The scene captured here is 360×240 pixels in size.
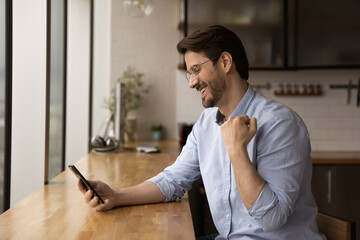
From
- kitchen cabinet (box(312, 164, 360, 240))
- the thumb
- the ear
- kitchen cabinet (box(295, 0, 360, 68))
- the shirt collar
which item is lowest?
kitchen cabinet (box(312, 164, 360, 240))

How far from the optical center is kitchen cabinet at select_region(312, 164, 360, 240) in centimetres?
335


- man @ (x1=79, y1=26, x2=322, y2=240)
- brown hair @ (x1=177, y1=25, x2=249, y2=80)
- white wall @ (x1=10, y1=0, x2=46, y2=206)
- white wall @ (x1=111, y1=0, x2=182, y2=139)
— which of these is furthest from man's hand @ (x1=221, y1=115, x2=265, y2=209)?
white wall @ (x1=111, y1=0, x2=182, y2=139)

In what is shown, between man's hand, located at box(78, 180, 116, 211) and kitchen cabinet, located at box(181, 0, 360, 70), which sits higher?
kitchen cabinet, located at box(181, 0, 360, 70)

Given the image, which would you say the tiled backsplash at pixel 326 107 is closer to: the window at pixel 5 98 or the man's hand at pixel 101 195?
the window at pixel 5 98

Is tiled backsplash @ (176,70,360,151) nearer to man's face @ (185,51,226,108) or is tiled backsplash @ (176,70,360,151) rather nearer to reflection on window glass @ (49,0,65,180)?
reflection on window glass @ (49,0,65,180)

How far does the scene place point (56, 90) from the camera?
3160 millimetres

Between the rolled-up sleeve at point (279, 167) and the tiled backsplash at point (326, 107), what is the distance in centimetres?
271

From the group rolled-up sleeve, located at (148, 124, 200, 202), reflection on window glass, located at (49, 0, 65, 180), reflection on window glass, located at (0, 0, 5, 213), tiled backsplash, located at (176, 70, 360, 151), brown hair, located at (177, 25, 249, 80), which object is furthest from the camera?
tiled backsplash, located at (176, 70, 360, 151)

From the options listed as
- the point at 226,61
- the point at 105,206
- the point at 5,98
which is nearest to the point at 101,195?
the point at 105,206

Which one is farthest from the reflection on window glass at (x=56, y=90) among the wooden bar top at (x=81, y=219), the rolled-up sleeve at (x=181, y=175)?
the rolled-up sleeve at (x=181, y=175)

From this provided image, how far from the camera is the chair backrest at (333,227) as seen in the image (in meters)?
1.40

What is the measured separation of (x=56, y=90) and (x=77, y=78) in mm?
821

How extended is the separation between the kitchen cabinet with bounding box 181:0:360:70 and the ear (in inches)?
84.5

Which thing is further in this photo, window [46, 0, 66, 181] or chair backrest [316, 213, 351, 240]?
window [46, 0, 66, 181]
